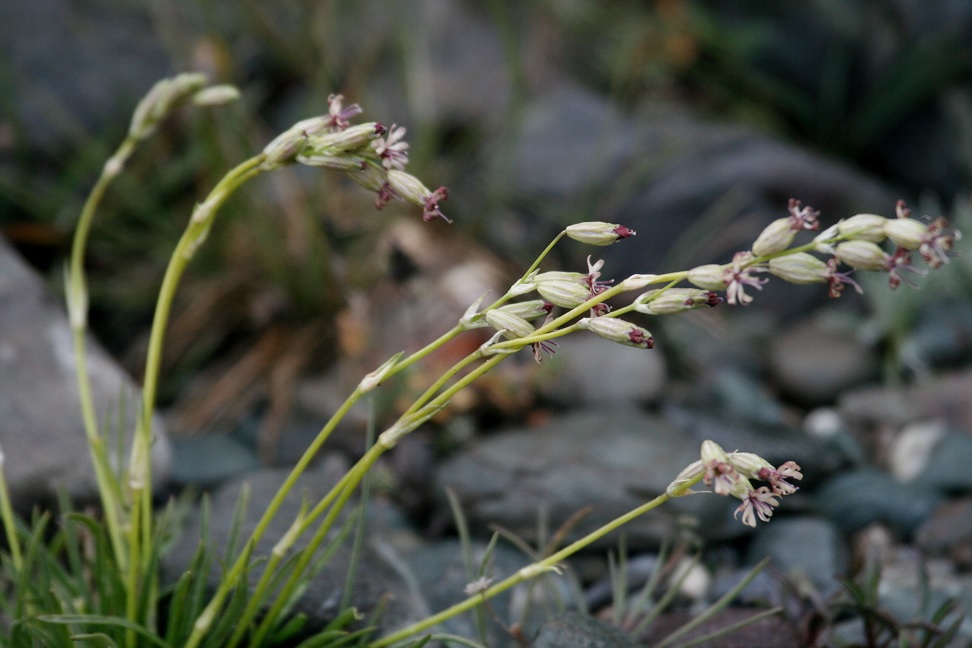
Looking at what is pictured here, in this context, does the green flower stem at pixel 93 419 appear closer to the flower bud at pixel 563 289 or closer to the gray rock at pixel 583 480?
the flower bud at pixel 563 289

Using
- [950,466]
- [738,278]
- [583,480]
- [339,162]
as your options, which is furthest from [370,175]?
[950,466]

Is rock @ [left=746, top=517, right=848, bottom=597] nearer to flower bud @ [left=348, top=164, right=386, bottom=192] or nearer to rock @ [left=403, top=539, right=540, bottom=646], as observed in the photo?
rock @ [left=403, top=539, right=540, bottom=646]

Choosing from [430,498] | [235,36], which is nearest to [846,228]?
[430,498]

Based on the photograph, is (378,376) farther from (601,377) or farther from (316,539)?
(601,377)

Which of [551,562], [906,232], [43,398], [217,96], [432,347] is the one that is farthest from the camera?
[43,398]

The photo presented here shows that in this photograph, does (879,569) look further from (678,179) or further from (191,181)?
(191,181)

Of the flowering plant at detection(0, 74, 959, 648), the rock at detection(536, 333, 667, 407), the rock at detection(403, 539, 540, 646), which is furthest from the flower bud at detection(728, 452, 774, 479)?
the rock at detection(536, 333, 667, 407)

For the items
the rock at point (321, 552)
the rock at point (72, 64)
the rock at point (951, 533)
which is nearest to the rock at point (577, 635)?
the rock at point (321, 552)
